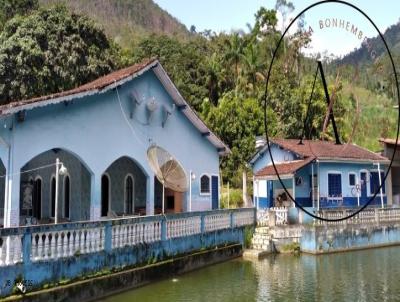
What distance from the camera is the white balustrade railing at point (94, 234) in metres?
9.60

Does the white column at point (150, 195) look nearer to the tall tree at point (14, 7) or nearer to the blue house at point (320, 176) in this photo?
the blue house at point (320, 176)

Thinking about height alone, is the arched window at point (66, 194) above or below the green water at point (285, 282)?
above

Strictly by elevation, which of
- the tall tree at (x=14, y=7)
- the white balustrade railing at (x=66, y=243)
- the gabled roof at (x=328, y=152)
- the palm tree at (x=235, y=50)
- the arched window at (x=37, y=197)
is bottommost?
the white balustrade railing at (x=66, y=243)

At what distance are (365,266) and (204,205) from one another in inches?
280

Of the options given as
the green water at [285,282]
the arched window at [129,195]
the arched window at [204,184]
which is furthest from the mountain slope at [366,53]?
the arched window at [204,184]

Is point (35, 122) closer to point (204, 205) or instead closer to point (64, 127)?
point (64, 127)

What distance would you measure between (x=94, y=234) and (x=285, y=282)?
5.70 m

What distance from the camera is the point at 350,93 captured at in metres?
6.89

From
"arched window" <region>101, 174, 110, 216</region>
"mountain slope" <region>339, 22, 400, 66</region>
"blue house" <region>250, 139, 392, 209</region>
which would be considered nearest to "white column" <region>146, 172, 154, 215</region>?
"arched window" <region>101, 174, 110, 216</region>

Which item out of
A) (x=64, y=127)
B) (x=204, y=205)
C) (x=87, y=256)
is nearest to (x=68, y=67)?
(x=204, y=205)

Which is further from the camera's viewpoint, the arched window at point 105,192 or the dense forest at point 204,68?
the dense forest at point 204,68

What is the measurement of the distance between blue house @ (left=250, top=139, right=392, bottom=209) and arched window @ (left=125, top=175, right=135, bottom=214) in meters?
7.10

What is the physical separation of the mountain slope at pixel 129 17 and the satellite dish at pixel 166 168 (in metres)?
60.7

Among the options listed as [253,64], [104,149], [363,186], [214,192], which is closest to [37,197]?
[104,149]
